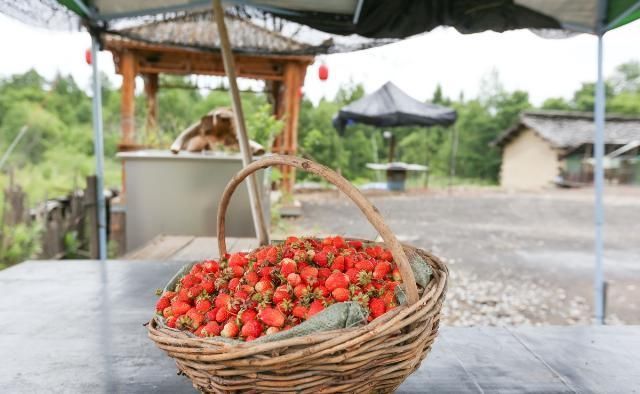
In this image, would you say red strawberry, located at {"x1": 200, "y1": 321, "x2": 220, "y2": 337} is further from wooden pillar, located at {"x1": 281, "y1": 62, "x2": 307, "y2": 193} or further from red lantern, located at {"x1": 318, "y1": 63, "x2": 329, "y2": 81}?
red lantern, located at {"x1": 318, "y1": 63, "x2": 329, "y2": 81}

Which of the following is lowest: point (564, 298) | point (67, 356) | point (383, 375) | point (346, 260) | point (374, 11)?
point (564, 298)

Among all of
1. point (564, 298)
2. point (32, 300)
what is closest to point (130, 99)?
point (32, 300)

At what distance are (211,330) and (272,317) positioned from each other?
11 cm

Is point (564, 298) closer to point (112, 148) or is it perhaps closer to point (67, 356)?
point (67, 356)

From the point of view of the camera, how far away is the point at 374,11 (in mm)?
2717

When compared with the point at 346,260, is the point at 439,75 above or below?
above

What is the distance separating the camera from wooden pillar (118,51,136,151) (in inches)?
238

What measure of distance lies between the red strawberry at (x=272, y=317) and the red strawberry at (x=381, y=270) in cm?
23

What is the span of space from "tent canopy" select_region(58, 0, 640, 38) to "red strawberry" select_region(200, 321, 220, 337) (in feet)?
7.32

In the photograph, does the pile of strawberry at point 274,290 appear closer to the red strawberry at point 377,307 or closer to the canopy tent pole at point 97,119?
the red strawberry at point 377,307

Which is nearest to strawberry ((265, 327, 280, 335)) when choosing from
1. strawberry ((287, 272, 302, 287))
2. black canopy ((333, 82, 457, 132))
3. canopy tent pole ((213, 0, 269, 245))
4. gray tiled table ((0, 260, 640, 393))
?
strawberry ((287, 272, 302, 287))

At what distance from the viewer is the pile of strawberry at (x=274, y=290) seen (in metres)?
0.82

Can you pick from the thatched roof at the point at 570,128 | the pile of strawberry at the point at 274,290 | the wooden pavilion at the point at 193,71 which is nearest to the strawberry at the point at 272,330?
the pile of strawberry at the point at 274,290

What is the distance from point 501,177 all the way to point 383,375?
20752 mm
